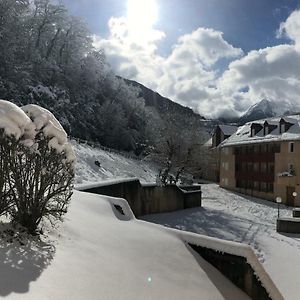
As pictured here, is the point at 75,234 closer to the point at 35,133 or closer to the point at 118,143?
the point at 35,133

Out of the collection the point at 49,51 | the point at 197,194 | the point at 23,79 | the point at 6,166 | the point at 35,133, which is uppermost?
the point at 49,51

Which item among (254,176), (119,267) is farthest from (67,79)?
(119,267)

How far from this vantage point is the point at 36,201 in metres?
7.37

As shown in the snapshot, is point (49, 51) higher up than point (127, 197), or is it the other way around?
point (49, 51)

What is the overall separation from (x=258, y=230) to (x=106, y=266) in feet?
63.5

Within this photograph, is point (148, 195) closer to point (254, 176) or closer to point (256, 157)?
point (256, 157)

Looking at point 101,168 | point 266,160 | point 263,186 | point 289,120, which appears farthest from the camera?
point 263,186

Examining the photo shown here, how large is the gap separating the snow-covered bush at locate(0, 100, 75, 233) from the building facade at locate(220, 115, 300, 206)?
35.1 meters

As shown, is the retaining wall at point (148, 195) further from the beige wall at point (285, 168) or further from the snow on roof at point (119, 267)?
the beige wall at point (285, 168)

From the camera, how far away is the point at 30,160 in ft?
23.2

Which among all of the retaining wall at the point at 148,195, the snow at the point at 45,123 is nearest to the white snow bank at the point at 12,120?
the snow at the point at 45,123

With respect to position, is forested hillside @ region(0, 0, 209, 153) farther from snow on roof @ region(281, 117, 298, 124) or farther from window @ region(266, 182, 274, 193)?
window @ region(266, 182, 274, 193)

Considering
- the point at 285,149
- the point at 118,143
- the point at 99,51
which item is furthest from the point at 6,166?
the point at 99,51

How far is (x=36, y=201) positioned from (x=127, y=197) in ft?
53.9
